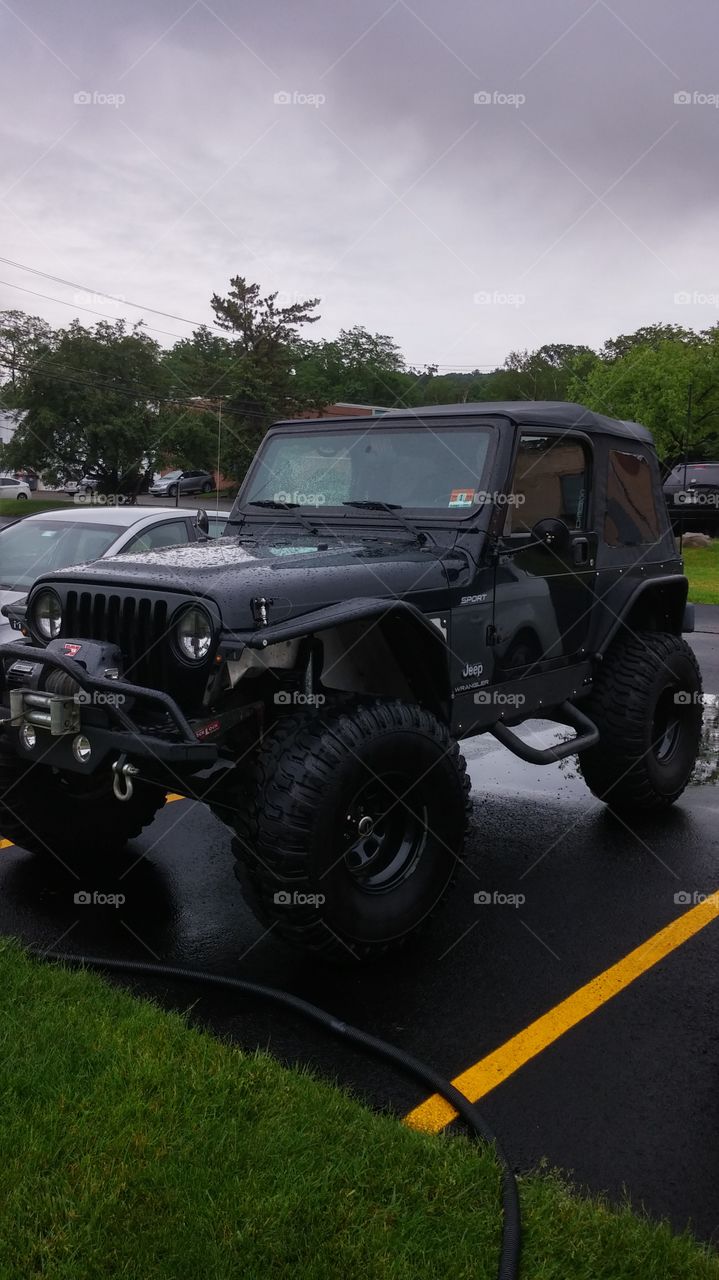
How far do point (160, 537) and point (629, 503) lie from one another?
12.4 feet

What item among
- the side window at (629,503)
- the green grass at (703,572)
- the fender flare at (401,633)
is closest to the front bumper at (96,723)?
the fender flare at (401,633)

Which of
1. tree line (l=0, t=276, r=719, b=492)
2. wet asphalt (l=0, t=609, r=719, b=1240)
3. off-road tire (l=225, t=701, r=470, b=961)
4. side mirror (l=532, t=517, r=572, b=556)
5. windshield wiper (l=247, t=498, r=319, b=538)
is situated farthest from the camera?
tree line (l=0, t=276, r=719, b=492)

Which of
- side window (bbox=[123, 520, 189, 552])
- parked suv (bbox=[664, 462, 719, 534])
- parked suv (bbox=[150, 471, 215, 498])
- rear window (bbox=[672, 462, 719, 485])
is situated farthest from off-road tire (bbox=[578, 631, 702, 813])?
parked suv (bbox=[150, 471, 215, 498])

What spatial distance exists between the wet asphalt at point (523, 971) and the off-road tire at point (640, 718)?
23 centimetres

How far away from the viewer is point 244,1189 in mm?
2525

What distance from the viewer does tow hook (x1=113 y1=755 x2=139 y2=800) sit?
11.7 feet

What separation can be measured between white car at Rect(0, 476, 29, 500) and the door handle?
144ft

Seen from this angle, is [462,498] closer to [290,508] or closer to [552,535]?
[552,535]

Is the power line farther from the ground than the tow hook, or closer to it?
farther from the ground

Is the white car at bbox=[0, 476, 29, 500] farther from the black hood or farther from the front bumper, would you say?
the front bumper

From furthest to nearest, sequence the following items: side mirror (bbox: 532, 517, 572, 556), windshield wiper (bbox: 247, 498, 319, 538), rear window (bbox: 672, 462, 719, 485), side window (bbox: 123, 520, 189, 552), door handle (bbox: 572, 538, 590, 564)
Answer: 1. rear window (bbox: 672, 462, 719, 485)
2. side window (bbox: 123, 520, 189, 552)
3. door handle (bbox: 572, 538, 590, 564)
4. windshield wiper (bbox: 247, 498, 319, 538)
5. side mirror (bbox: 532, 517, 572, 556)

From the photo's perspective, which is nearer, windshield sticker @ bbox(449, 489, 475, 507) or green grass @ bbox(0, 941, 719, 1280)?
green grass @ bbox(0, 941, 719, 1280)

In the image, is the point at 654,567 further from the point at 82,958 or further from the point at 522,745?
the point at 82,958

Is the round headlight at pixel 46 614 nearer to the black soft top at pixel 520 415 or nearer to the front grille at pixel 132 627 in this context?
the front grille at pixel 132 627
